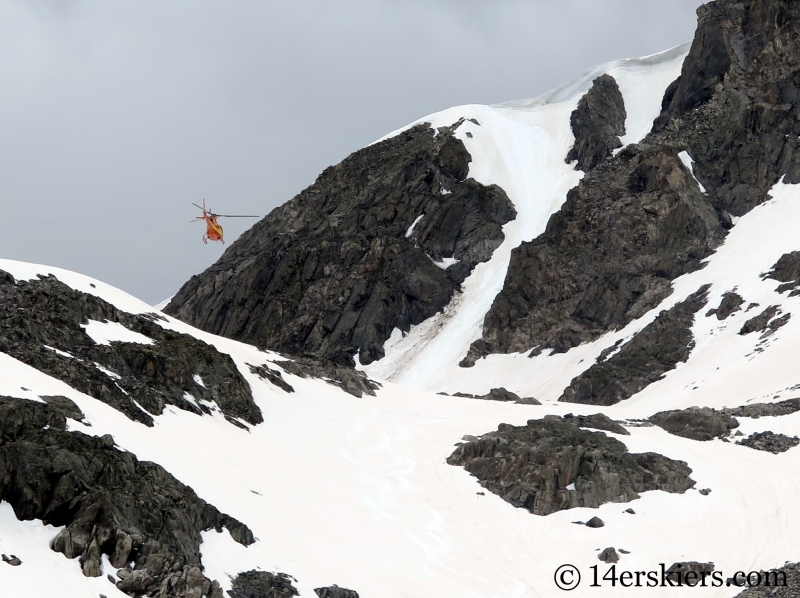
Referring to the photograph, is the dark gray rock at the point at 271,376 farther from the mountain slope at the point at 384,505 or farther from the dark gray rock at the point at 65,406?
the dark gray rock at the point at 65,406

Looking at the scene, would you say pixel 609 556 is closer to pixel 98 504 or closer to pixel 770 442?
pixel 770 442

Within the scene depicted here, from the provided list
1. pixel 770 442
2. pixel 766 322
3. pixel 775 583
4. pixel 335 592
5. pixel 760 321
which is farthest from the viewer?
pixel 760 321

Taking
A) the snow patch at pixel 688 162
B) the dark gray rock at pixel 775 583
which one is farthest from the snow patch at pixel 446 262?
the dark gray rock at pixel 775 583

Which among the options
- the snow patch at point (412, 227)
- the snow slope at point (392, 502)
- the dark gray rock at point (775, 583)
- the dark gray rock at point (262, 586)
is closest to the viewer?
the dark gray rock at point (262, 586)

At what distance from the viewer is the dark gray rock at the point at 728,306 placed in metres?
80.5

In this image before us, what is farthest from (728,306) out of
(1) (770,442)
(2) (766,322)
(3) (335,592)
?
(3) (335,592)

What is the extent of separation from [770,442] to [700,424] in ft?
15.7

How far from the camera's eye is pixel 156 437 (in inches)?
1444

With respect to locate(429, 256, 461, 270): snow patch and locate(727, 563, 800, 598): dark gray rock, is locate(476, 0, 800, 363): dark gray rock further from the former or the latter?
locate(727, 563, 800, 598): dark gray rock

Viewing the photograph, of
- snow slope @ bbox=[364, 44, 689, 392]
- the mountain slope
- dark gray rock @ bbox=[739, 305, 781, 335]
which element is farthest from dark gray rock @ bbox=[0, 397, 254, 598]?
snow slope @ bbox=[364, 44, 689, 392]

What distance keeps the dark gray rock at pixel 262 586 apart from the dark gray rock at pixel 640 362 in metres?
51.6

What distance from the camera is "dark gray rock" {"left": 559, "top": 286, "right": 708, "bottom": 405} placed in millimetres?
78163

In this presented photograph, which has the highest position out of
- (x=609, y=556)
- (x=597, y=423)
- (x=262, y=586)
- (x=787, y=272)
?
(x=787, y=272)

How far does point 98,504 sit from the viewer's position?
2522 centimetres
